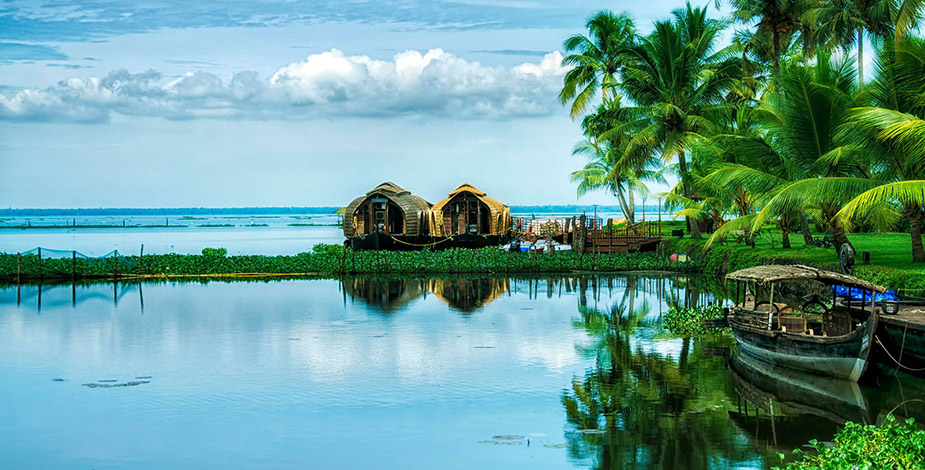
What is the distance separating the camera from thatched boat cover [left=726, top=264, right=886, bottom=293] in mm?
12930

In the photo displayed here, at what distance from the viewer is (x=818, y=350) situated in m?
12.4

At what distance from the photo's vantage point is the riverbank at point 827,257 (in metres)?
16.7

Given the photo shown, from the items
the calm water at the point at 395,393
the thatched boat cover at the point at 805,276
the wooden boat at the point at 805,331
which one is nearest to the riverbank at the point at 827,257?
the wooden boat at the point at 805,331

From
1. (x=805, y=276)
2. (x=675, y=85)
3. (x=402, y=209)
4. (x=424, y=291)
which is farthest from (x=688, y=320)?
(x=402, y=209)

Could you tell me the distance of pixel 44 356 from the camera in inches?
611

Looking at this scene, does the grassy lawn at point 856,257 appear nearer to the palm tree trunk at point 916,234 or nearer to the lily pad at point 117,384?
the palm tree trunk at point 916,234

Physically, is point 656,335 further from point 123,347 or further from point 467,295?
point 123,347

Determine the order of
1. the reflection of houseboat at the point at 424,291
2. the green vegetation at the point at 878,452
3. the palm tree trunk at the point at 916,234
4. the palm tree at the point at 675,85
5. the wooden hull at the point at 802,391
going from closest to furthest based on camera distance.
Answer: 1. the green vegetation at the point at 878,452
2. the wooden hull at the point at 802,391
3. the palm tree trunk at the point at 916,234
4. the reflection of houseboat at the point at 424,291
5. the palm tree at the point at 675,85

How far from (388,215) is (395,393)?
29.0 m

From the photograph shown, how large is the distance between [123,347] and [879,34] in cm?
2121

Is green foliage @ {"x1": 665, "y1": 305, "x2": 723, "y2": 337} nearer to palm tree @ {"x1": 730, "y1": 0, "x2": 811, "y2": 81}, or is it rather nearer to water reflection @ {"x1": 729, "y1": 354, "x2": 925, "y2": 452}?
water reflection @ {"x1": 729, "y1": 354, "x2": 925, "y2": 452}

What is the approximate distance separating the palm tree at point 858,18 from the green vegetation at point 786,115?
39mm

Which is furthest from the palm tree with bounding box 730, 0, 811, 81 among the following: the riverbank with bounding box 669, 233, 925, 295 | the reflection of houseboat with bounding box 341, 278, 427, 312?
the reflection of houseboat with bounding box 341, 278, 427, 312

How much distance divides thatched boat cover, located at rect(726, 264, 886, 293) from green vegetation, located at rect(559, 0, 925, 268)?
254 cm
